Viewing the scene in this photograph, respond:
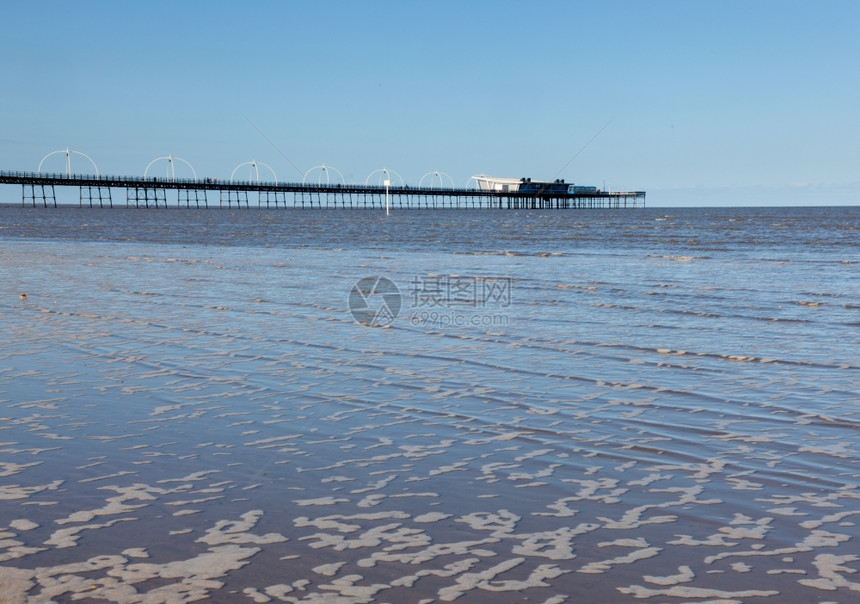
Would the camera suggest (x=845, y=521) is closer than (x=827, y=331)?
Yes

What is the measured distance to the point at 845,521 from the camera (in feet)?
15.1

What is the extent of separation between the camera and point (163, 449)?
19.1ft

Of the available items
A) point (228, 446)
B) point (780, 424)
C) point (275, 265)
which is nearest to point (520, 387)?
point (780, 424)

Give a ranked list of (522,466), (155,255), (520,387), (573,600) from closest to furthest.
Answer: (573,600), (522,466), (520,387), (155,255)

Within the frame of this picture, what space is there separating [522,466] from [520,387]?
2.50 m

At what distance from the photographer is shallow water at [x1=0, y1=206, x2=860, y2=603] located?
3936 mm

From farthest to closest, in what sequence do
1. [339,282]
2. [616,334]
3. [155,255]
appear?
[155,255], [339,282], [616,334]

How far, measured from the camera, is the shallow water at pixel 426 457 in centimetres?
394

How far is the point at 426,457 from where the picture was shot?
18.8 feet

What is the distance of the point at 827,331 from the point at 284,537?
395 inches

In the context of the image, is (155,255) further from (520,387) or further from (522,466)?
(522,466)

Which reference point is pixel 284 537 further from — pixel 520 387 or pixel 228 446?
pixel 520 387

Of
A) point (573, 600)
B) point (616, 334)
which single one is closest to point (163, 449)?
point (573, 600)

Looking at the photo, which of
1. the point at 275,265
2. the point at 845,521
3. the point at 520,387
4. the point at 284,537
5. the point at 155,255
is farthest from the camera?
the point at 155,255
